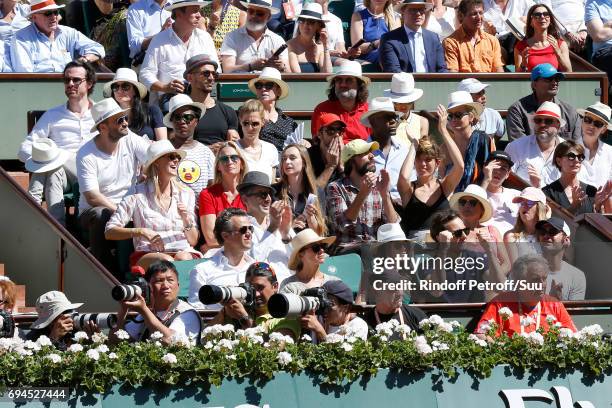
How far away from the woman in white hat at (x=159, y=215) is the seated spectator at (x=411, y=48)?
13.6ft

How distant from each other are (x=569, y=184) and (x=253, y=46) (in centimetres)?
360

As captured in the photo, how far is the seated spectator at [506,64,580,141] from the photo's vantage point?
16266mm

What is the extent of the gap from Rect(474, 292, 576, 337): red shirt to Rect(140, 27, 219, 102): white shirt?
4541 millimetres

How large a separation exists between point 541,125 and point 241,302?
5.18m

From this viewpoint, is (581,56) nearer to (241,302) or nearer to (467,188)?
(467,188)

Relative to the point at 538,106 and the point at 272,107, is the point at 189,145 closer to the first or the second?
the point at 272,107

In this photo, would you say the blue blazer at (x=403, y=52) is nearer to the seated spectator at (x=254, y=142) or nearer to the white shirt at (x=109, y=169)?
the seated spectator at (x=254, y=142)

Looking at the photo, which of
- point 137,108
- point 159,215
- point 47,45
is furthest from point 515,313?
point 47,45

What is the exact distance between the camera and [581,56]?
63.1 feet

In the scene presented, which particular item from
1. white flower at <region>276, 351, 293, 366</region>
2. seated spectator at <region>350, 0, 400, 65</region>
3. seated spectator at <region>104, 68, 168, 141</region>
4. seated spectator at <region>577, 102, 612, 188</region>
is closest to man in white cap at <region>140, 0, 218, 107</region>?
seated spectator at <region>104, 68, 168, 141</region>

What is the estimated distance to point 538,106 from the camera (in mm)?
16359

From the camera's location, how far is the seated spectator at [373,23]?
18.0 metres

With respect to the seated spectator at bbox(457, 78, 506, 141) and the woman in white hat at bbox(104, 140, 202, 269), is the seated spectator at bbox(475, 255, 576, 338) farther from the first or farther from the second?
the seated spectator at bbox(457, 78, 506, 141)

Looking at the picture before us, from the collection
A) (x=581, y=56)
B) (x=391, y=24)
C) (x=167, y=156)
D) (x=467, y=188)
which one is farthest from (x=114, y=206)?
(x=581, y=56)
